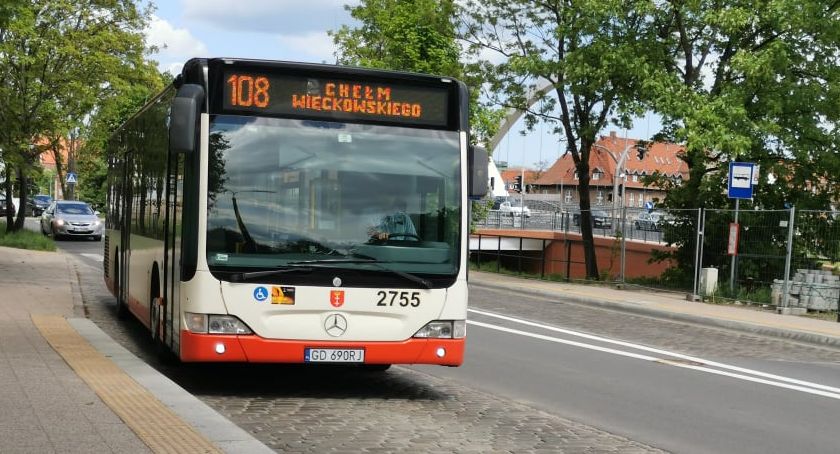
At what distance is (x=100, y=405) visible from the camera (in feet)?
24.1

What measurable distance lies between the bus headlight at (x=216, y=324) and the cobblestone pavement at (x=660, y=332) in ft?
24.7

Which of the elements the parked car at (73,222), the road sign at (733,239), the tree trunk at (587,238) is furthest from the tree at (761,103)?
the parked car at (73,222)

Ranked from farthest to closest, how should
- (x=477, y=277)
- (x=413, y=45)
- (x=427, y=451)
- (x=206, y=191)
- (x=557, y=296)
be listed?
(x=413, y=45), (x=477, y=277), (x=557, y=296), (x=206, y=191), (x=427, y=451)

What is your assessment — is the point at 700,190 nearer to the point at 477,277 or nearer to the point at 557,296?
the point at 557,296

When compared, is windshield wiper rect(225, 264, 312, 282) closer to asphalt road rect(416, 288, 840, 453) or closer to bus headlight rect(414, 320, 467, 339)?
bus headlight rect(414, 320, 467, 339)

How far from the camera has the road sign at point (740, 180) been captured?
877 inches

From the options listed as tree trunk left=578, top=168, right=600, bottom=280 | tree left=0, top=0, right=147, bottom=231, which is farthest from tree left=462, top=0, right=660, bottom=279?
tree left=0, top=0, right=147, bottom=231

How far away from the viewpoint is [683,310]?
829 inches

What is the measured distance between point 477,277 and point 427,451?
2410 cm

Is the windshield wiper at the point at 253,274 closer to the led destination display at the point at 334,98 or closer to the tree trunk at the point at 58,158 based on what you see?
the led destination display at the point at 334,98

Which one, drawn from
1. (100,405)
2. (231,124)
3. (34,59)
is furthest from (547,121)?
(100,405)

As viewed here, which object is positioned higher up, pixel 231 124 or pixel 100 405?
pixel 231 124

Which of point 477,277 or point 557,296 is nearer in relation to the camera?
point 557,296

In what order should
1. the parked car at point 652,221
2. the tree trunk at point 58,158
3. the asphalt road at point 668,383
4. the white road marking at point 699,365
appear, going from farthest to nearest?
the tree trunk at point 58,158
the parked car at point 652,221
the white road marking at point 699,365
the asphalt road at point 668,383
